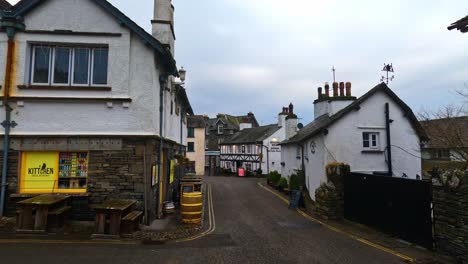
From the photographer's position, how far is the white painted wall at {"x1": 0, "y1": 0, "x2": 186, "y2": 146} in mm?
9758

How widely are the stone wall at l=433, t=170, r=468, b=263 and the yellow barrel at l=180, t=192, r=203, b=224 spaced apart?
8044mm

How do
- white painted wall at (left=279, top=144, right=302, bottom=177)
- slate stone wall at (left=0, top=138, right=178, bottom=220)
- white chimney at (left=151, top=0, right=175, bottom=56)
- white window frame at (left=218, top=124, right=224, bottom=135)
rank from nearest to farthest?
1. slate stone wall at (left=0, top=138, right=178, bottom=220)
2. white chimney at (left=151, top=0, right=175, bottom=56)
3. white painted wall at (left=279, top=144, right=302, bottom=177)
4. white window frame at (left=218, top=124, right=224, bottom=135)

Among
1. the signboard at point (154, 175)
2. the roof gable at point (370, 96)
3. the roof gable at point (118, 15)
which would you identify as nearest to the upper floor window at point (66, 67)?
the roof gable at point (118, 15)

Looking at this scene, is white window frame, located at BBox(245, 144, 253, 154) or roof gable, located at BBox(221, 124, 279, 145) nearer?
roof gable, located at BBox(221, 124, 279, 145)

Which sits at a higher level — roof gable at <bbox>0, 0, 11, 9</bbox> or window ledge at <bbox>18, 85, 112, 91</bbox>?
roof gable at <bbox>0, 0, 11, 9</bbox>

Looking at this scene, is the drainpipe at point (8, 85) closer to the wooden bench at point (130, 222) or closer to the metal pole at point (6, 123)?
the metal pole at point (6, 123)

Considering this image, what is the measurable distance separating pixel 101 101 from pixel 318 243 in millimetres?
9111

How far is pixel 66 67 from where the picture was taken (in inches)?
399

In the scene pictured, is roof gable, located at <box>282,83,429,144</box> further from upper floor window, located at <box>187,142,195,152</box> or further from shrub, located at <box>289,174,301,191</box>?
upper floor window, located at <box>187,142,195,152</box>

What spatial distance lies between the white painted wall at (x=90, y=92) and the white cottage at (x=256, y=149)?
1016 inches

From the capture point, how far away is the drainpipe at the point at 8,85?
9.36 m

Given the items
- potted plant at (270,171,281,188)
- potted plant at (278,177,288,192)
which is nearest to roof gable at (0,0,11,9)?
potted plant at (278,177,288,192)

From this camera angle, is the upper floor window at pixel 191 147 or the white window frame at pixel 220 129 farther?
the white window frame at pixel 220 129

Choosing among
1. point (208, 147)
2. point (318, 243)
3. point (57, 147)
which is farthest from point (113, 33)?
point (208, 147)
